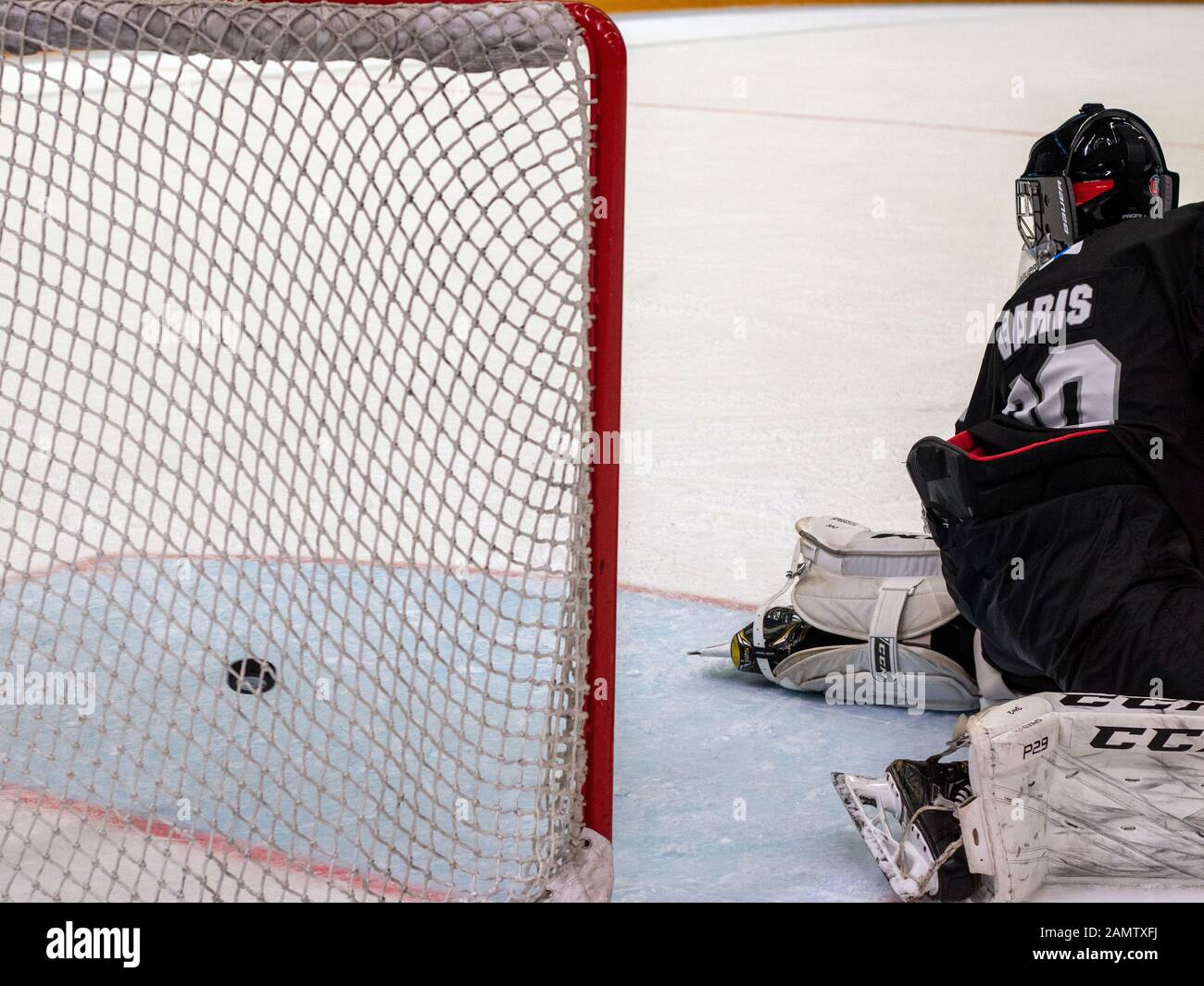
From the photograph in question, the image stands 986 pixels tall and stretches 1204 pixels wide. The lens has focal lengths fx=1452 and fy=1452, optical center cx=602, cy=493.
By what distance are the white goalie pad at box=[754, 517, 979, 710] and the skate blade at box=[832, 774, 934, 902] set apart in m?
0.43

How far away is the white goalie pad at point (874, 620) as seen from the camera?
2240 mm

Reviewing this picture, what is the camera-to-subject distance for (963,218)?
5562mm

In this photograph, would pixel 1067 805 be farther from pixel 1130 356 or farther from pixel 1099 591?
pixel 1130 356

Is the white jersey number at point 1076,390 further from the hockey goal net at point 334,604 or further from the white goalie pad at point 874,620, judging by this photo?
the hockey goal net at point 334,604

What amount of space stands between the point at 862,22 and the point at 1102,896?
996 centimetres

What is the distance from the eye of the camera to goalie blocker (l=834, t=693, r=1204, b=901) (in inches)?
63.8

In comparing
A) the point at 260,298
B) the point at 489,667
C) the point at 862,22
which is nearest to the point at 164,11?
the point at 489,667

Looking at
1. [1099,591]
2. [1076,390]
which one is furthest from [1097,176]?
[1099,591]

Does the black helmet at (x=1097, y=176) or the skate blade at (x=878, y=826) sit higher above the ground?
the black helmet at (x=1097, y=176)

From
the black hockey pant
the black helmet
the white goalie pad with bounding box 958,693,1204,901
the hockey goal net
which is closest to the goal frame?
the hockey goal net

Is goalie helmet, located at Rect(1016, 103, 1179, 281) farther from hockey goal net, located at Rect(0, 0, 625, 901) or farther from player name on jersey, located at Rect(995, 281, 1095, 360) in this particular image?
hockey goal net, located at Rect(0, 0, 625, 901)

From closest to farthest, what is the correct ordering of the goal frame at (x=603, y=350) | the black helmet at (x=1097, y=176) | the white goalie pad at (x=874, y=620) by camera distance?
the goal frame at (x=603, y=350), the black helmet at (x=1097, y=176), the white goalie pad at (x=874, y=620)

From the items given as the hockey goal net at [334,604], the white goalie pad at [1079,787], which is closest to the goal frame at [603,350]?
the hockey goal net at [334,604]

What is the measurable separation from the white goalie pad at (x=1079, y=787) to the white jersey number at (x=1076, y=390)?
406mm
